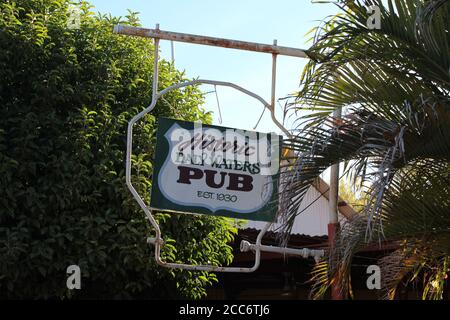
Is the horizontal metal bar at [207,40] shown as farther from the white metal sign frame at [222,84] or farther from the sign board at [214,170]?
the sign board at [214,170]

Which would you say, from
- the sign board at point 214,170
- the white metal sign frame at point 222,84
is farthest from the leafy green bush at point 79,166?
the sign board at point 214,170

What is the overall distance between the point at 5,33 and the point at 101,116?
4.73 ft

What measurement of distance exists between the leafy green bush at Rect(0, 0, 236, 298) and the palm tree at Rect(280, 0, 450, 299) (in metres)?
2.63

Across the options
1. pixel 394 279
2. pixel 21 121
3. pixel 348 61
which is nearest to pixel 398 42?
pixel 348 61

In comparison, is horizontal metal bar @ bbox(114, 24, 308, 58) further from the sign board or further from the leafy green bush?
the leafy green bush

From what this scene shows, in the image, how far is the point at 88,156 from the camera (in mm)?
8852

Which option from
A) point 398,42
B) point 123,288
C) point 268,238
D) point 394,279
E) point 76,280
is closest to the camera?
point 398,42

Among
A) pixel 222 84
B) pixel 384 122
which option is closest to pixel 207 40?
pixel 222 84

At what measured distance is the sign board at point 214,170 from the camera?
27.2ft

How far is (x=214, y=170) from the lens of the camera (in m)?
8.52

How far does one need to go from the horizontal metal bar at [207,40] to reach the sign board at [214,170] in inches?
34.0

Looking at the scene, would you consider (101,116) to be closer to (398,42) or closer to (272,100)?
(272,100)

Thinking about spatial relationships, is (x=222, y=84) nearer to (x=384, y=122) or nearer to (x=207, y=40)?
(x=207, y=40)

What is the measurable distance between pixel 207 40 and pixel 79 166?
1.94 meters
